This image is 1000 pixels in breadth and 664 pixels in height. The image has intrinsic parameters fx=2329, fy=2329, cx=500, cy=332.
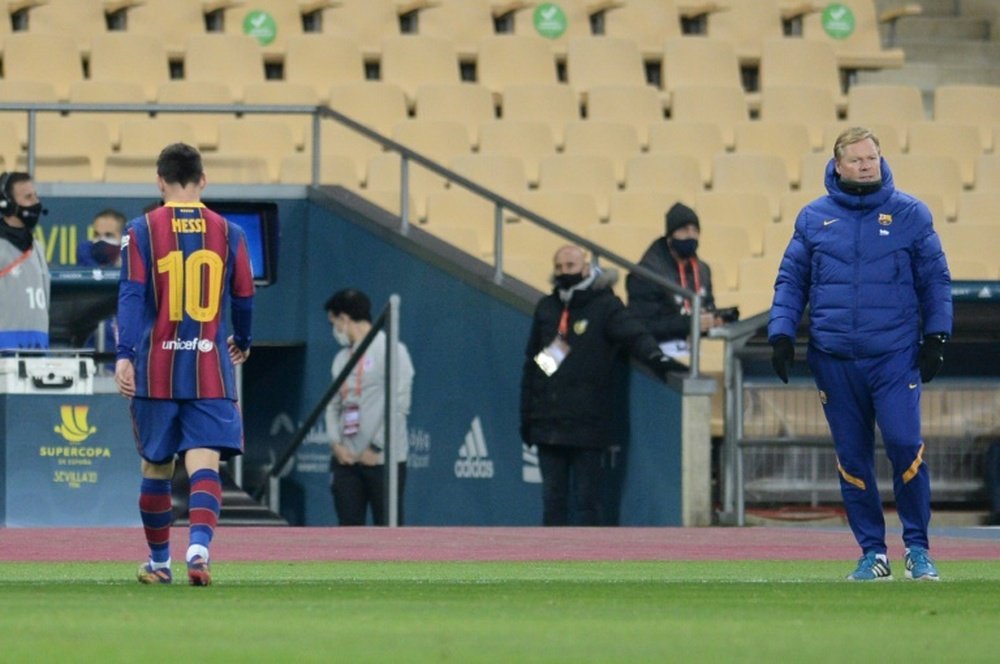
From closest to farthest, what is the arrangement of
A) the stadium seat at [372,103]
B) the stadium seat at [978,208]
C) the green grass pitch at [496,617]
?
the green grass pitch at [496,617], the stadium seat at [372,103], the stadium seat at [978,208]

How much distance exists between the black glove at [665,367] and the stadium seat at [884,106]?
19.3 feet

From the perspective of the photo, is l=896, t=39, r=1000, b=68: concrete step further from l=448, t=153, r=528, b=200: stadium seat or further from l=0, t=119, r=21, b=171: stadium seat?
l=0, t=119, r=21, b=171: stadium seat

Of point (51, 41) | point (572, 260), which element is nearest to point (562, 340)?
point (572, 260)

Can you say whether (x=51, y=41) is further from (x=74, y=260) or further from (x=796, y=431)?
(x=796, y=431)

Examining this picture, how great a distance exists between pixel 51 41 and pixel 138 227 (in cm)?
1051

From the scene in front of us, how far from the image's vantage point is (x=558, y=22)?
825 inches

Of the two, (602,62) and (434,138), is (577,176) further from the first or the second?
(602,62)

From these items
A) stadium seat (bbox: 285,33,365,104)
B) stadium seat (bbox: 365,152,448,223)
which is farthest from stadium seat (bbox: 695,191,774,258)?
stadium seat (bbox: 285,33,365,104)

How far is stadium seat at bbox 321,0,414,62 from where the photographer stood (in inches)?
788

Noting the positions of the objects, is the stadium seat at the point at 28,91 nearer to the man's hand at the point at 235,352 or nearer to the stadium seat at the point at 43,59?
the stadium seat at the point at 43,59

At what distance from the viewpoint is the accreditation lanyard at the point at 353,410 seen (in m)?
15.7

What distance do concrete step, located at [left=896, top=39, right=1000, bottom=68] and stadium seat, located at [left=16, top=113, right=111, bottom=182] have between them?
8.84 m

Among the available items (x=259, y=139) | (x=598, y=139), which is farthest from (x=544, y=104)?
(x=259, y=139)

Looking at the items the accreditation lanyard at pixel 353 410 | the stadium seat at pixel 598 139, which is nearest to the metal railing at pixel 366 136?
the accreditation lanyard at pixel 353 410
